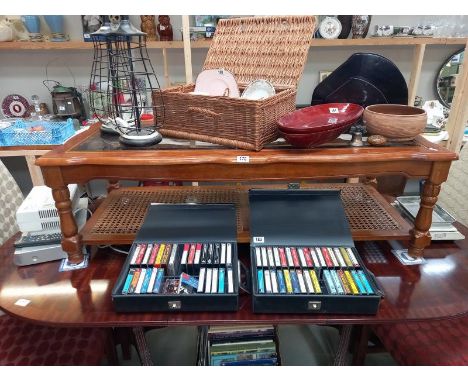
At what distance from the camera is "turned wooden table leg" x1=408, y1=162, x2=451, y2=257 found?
0.89 meters

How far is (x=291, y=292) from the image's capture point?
82 centimetres

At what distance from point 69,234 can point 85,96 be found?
5.00 ft

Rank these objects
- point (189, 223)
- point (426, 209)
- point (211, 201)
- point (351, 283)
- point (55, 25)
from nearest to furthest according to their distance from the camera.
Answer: point (351, 283) < point (426, 209) < point (189, 223) < point (211, 201) < point (55, 25)

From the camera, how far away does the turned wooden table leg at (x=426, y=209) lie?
2.93ft

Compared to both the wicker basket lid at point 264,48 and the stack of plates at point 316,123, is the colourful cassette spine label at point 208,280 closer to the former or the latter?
the stack of plates at point 316,123

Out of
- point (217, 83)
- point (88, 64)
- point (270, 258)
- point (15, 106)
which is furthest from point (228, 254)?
point (15, 106)

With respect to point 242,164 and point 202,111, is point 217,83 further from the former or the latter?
point 242,164

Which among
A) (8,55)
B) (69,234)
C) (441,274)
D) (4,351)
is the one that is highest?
(8,55)

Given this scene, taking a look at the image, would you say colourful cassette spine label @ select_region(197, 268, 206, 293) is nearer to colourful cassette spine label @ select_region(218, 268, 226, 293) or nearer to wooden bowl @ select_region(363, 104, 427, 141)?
Answer: colourful cassette spine label @ select_region(218, 268, 226, 293)

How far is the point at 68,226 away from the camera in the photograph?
960 millimetres

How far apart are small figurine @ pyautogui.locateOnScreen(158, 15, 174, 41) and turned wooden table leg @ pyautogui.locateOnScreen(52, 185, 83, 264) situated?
139 cm

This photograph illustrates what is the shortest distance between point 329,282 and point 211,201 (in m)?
0.53
